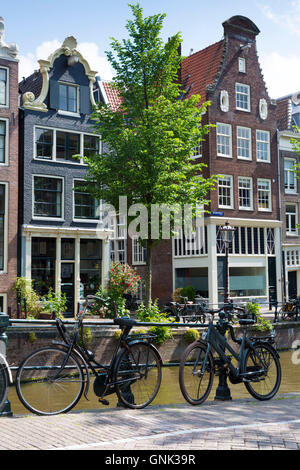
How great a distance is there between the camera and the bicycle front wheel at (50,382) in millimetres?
5480

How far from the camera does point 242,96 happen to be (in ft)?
100

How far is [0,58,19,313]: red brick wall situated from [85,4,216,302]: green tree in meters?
4.80

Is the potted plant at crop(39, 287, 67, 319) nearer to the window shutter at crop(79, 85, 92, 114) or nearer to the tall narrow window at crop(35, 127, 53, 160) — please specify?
the tall narrow window at crop(35, 127, 53, 160)

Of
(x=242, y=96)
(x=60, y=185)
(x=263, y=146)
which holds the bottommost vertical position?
(x=60, y=185)

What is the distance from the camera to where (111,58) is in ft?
60.9

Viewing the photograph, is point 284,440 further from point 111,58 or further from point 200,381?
point 111,58

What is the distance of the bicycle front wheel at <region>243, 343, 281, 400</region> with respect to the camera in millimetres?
6949

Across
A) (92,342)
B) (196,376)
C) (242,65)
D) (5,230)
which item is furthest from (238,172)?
(196,376)

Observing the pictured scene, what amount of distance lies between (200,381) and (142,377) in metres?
0.73

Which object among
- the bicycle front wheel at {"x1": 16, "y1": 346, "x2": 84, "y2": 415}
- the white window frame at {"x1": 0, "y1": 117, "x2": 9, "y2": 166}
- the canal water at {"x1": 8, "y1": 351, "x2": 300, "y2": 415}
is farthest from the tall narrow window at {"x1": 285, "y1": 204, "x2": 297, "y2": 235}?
the bicycle front wheel at {"x1": 16, "y1": 346, "x2": 84, "y2": 415}

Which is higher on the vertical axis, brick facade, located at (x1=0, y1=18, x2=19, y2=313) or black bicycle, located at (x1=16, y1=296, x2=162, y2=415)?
brick facade, located at (x1=0, y1=18, x2=19, y2=313)

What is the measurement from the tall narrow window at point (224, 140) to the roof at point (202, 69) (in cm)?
189

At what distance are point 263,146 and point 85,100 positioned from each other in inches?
465

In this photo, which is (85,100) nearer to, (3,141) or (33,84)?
(33,84)
